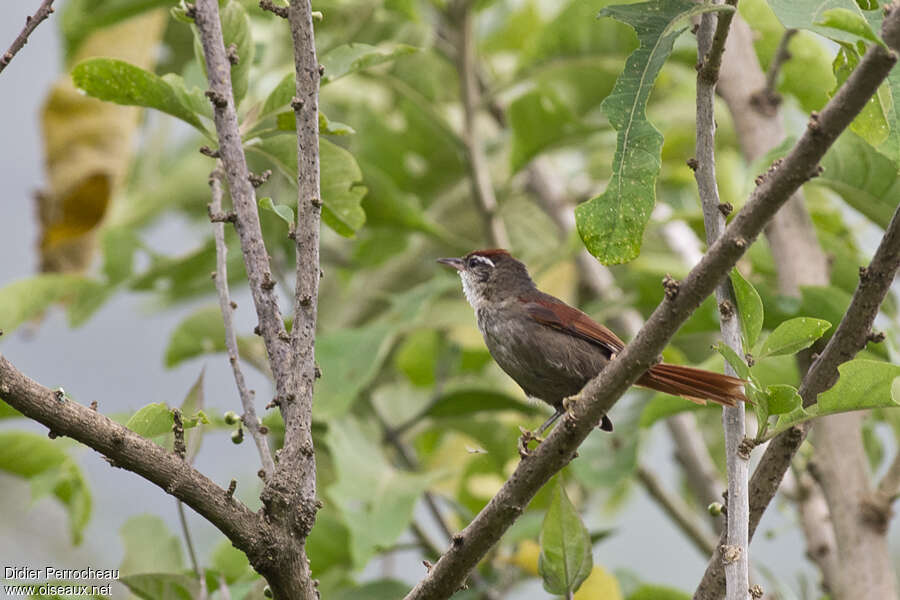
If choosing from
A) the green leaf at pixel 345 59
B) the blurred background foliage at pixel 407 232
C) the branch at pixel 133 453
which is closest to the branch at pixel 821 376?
the blurred background foliage at pixel 407 232

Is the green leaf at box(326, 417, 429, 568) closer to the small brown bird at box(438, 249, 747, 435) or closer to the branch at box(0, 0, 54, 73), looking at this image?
the small brown bird at box(438, 249, 747, 435)

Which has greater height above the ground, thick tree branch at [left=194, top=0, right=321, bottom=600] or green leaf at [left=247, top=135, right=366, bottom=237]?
green leaf at [left=247, top=135, right=366, bottom=237]

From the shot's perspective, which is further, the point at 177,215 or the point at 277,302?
the point at 177,215

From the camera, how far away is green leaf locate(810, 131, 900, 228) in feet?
10.4

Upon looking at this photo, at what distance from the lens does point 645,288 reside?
4.16m

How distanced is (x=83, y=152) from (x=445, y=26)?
1.88 meters

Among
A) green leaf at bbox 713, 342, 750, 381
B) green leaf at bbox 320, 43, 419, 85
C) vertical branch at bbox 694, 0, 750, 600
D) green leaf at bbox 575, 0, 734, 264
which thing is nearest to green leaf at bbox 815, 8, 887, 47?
vertical branch at bbox 694, 0, 750, 600

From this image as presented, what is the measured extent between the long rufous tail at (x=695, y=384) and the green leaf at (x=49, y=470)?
1897 millimetres

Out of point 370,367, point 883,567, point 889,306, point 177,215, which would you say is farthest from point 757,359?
point 177,215

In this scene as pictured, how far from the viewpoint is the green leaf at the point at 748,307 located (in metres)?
2.04

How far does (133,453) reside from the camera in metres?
1.76

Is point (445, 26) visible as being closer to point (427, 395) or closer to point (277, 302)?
point (427, 395)

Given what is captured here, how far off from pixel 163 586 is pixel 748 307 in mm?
1572

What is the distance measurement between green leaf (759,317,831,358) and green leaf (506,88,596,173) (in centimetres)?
252
